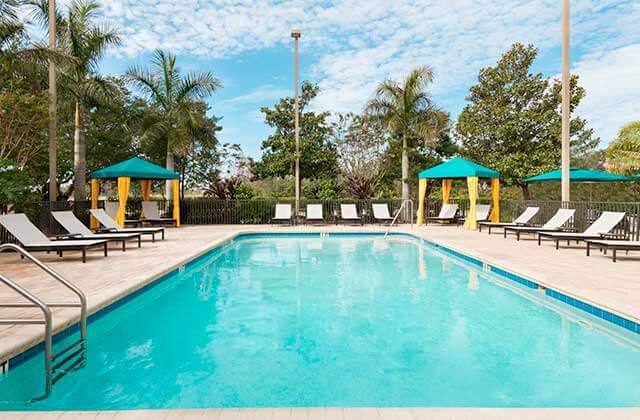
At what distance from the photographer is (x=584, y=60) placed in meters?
20.5

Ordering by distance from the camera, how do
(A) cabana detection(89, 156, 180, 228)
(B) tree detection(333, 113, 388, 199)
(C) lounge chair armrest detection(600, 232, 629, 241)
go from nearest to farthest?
(C) lounge chair armrest detection(600, 232, 629, 241), (A) cabana detection(89, 156, 180, 228), (B) tree detection(333, 113, 388, 199)

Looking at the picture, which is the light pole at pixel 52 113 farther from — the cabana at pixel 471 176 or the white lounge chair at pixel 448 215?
the white lounge chair at pixel 448 215

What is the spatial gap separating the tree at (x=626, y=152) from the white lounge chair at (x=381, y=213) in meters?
8.72

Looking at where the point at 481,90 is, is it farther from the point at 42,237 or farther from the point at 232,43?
the point at 42,237

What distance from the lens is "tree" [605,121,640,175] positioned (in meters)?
15.3

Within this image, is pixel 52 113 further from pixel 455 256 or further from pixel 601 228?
pixel 601 228

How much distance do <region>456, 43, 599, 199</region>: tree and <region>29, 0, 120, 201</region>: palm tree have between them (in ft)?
55.7

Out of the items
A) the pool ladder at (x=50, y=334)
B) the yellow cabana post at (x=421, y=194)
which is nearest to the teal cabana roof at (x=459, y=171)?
the yellow cabana post at (x=421, y=194)

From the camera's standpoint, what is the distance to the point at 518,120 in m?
20.7

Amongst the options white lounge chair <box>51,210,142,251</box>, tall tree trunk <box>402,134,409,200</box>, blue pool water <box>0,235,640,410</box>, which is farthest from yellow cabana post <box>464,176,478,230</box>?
white lounge chair <box>51,210,142,251</box>

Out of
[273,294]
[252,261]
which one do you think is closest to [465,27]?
[252,261]

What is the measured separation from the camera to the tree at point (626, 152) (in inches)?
603

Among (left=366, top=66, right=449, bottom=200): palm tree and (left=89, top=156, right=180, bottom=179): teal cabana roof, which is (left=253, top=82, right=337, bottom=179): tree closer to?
(left=366, top=66, right=449, bottom=200): palm tree

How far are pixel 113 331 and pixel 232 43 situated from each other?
1915cm
